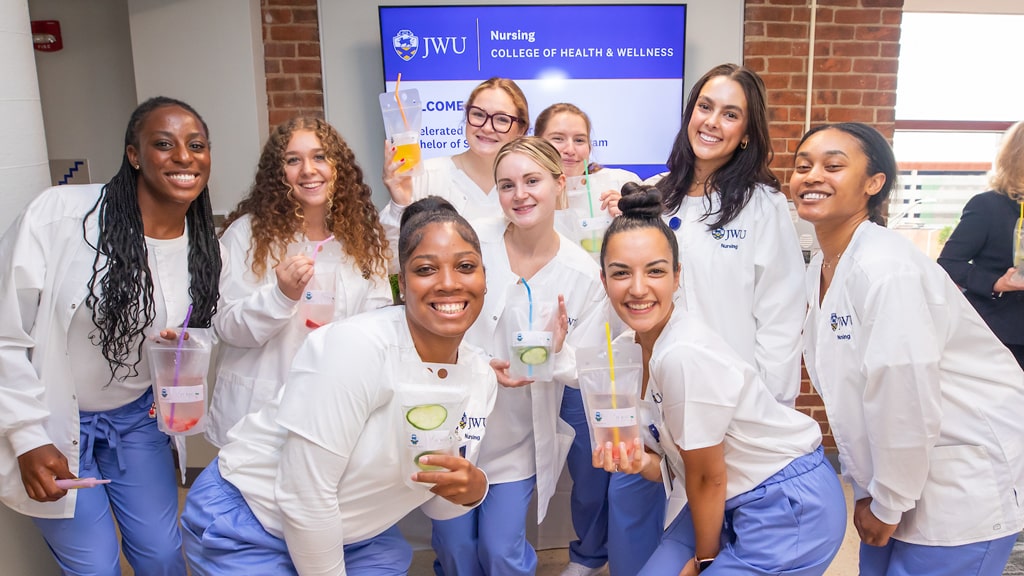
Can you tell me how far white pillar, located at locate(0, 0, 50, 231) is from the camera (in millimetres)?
2049

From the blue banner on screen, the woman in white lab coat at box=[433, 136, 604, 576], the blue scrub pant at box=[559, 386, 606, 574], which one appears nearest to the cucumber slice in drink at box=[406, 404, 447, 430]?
the woman in white lab coat at box=[433, 136, 604, 576]

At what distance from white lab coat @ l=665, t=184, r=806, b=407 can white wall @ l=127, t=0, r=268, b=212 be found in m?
2.40

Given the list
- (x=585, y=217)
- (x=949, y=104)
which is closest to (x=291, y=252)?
(x=585, y=217)

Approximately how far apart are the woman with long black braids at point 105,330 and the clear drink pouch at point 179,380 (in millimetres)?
54

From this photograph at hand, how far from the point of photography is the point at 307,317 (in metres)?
2.23

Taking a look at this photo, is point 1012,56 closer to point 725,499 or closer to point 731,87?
point 731,87

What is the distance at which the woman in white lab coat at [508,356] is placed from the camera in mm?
2197

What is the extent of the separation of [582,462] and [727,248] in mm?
953

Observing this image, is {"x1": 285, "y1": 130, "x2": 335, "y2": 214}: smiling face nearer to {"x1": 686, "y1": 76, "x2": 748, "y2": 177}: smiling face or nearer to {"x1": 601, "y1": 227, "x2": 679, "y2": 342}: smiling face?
{"x1": 601, "y1": 227, "x2": 679, "y2": 342}: smiling face

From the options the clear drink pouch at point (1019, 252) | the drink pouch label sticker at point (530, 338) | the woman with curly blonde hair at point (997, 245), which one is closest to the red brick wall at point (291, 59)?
the drink pouch label sticker at point (530, 338)

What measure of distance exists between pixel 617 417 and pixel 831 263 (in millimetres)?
835

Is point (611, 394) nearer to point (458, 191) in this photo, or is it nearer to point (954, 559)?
point (954, 559)

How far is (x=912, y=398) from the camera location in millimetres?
1570

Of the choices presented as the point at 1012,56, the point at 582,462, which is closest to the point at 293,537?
the point at 582,462
